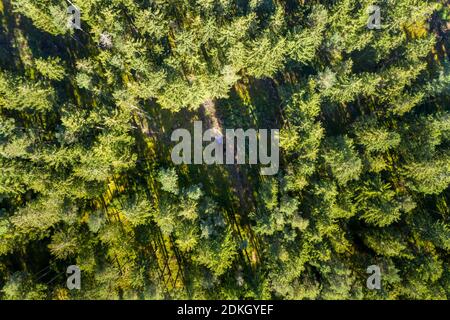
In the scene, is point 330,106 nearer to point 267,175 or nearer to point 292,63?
point 292,63

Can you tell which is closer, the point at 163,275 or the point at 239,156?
the point at 163,275

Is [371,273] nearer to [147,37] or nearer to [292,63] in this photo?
[292,63]

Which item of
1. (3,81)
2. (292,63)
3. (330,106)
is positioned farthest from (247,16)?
(3,81)

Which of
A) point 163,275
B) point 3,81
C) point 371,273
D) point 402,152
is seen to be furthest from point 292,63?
point 3,81
